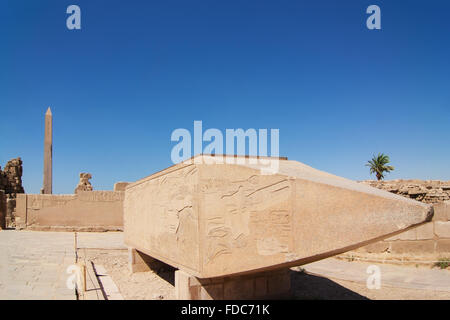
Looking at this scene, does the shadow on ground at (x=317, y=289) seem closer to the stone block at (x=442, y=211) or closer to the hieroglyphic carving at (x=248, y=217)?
the hieroglyphic carving at (x=248, y=217)

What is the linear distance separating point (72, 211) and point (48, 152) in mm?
7073

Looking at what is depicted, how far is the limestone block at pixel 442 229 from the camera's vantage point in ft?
25.3

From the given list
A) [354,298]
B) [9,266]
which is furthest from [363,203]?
[9,266]

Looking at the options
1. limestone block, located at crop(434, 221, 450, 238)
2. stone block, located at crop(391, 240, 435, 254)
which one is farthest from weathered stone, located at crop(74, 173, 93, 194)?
limestone block, located at crop(434, 221, 450, 238)

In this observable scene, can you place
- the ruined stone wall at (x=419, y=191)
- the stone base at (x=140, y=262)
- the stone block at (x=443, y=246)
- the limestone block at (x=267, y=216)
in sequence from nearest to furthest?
the limestone block at (x=267, y=216) → the stone base at (x=140, y=262) → the stone block at (x=443, y=246) → the ruined stone wall at (x=419, y=191)

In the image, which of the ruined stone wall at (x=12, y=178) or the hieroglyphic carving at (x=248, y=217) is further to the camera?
the ruined stone wall at (x=12, y=178)

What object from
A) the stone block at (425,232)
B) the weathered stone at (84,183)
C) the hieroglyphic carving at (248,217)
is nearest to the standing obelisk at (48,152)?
the weathered stone at (84,183)

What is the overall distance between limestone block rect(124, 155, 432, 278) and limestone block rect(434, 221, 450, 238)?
5.61 metres

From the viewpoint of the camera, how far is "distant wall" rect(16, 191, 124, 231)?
36.6 feet

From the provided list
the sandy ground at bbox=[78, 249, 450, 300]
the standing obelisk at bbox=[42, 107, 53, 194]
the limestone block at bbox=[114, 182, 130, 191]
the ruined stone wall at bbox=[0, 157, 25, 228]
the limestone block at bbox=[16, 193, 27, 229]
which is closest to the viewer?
the sandy ground at bbox=[78, 249, 450, 300]

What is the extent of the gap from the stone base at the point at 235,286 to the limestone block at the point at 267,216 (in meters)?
0.19

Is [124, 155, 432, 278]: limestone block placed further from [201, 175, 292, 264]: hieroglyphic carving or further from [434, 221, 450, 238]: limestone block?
[434, 221, 450, 238]: limestone block

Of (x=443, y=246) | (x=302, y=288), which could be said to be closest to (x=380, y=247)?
(x=443, y=246)

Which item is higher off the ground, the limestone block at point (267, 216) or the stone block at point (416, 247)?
the limestone block at point (267, 216)
